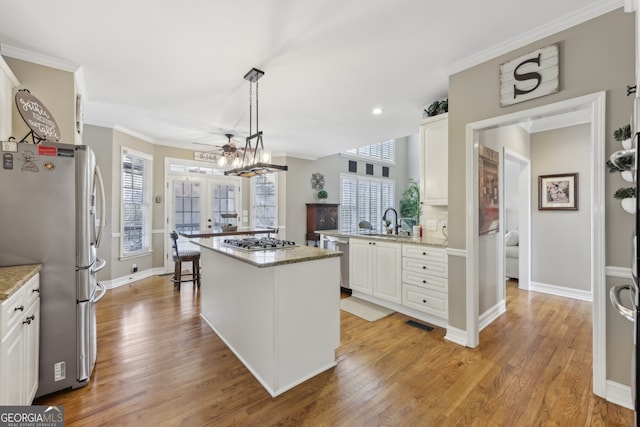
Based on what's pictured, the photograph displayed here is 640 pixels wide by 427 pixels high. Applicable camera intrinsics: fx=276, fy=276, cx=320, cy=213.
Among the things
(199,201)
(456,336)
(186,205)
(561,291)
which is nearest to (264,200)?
(199,201)

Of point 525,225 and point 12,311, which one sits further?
point 525,225

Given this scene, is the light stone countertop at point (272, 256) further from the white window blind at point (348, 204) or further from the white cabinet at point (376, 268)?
the white window blind at point (348, 204)

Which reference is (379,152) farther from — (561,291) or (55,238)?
(55,238)

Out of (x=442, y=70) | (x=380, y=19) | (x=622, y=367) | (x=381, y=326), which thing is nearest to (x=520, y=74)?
(x=442, y=70)

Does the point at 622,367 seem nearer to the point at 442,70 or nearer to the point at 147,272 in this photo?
the point at 442,70

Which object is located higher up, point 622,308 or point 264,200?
point 264,200

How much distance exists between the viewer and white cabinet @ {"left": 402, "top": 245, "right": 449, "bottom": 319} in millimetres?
2988

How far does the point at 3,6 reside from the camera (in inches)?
74.9

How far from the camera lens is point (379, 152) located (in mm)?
8922

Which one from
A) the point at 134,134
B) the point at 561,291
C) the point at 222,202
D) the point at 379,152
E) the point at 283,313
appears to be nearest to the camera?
the point at 283,313

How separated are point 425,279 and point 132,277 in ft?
16.4

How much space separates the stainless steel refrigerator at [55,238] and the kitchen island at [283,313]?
1040 mm

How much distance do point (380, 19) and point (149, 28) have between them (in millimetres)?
1789

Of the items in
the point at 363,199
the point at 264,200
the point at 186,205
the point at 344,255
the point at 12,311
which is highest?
the point at 363,199
